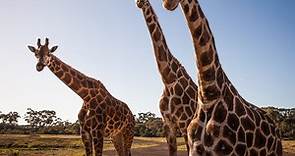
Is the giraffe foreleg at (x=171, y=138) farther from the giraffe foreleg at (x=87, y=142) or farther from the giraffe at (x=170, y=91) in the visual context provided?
the giraffe foreleg at (x=87, y=142)

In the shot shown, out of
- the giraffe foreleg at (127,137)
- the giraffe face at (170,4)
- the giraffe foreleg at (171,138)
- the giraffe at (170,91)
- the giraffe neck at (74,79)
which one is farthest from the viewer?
the giraffe foreleg at (127,137)

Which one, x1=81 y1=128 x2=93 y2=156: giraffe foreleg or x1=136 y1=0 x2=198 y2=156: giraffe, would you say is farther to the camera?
x1=81 y1=128 x2=93 y2=156: giraffe foreleg

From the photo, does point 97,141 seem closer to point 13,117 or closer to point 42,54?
point 42,54

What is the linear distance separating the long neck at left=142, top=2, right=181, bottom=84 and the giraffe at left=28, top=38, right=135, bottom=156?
324cm

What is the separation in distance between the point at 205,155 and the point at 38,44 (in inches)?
370

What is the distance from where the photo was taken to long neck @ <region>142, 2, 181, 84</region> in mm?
9188

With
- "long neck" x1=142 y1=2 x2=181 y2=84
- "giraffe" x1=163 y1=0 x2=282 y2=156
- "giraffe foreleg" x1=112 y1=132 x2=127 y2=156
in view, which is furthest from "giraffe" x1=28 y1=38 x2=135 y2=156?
"giraffe" x1=163 y1=0 x2=282 y2=156

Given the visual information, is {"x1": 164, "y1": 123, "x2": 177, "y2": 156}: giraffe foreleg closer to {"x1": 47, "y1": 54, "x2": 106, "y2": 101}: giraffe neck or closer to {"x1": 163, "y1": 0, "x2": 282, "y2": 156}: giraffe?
{"x1": 163, "y1": 0, "x2": 282, "y2": 156}: giraffe

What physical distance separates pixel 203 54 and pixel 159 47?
3.80 meters

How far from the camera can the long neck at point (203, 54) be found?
5.48 meters

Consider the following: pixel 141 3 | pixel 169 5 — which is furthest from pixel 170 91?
pixel 169 5

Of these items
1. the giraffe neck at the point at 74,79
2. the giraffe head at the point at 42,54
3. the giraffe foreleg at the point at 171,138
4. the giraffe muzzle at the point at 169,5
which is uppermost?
the giraffe head at the point at 42,54

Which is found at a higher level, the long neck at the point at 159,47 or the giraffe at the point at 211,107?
the long neck at the point at 159,47

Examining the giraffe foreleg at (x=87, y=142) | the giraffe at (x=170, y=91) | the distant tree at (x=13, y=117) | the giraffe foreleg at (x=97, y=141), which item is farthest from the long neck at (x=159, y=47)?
the distant tree at (x=13, y=117)
